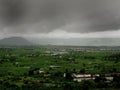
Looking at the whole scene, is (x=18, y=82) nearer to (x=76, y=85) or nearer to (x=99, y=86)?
(x=76, y=85)

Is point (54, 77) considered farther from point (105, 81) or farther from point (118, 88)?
point (118, 88)

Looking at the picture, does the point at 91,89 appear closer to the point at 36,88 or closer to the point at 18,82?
the point at 36,88

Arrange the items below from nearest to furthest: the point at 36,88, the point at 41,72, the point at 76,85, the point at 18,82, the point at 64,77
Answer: the point at 36,88, the point at 76,85, the point at 18,82, the point at 64,77, the point at 41,72

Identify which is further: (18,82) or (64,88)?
(18,82)

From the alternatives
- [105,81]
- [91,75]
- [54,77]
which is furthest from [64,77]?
[105,81]

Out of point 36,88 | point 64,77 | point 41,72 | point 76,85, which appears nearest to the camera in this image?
point 36,88

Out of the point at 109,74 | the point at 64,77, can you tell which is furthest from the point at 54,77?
the point at 109,74

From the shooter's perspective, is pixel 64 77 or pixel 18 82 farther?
pixel 64 77

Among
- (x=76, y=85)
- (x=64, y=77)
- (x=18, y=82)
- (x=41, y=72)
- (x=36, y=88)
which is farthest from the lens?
(x=41, y=72)
